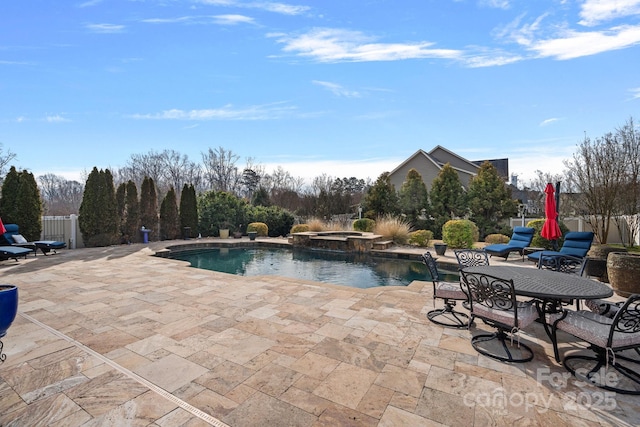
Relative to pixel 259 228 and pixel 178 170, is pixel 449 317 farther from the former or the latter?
pixel 178 170

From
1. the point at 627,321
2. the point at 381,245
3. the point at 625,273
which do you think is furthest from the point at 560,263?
the point at 381,245

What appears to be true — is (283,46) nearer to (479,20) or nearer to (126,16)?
(126,16)

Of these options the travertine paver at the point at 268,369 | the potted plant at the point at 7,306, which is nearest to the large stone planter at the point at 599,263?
the travertine paver at the point at 268,369

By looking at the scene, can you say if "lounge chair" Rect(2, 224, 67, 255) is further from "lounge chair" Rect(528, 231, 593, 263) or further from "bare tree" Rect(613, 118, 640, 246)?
"bare tree" Rect(613, 118, 640, 246)

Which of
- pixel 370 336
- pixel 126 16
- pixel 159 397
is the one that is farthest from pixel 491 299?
pixel 126 16

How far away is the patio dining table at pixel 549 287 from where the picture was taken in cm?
269

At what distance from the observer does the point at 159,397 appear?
7.16 feet

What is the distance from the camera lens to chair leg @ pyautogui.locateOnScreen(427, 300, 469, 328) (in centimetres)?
354

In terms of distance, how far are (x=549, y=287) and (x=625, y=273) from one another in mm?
3347

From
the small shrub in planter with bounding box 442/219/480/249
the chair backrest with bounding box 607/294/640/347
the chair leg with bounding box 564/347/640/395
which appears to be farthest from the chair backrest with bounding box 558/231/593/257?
the chair backrest with bounding box 607/294/640/347

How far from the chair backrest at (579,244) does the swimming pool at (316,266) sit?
240cm

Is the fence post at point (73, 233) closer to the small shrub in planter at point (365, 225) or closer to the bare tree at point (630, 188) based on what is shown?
the small shrub in planter at point (365, 225)

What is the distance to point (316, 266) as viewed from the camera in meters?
9.11

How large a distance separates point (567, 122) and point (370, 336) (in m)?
12.0
